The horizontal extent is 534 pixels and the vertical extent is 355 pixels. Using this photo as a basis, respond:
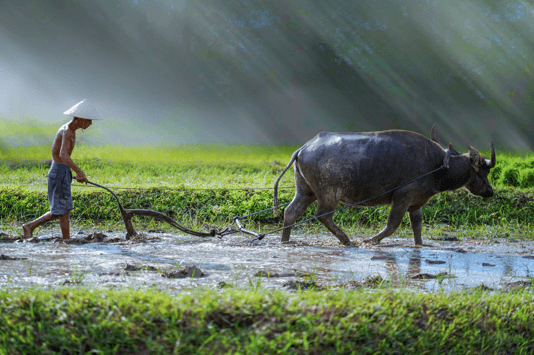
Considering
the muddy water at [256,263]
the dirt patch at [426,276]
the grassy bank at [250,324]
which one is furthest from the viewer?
the dirt patch at [426,276]

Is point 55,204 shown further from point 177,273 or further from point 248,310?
point 248,310

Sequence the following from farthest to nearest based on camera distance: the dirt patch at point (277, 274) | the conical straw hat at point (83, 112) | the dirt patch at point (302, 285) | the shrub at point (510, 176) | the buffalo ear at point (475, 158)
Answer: the shrub at point (510, 176) → the buffalo ear at point (475, 158) → the conical straw hat at point (83, 112) → the dirt patch at point (277, 274) → the dirt patch at point (302, 285)

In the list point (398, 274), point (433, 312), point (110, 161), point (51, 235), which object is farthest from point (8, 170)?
point (433, 312)

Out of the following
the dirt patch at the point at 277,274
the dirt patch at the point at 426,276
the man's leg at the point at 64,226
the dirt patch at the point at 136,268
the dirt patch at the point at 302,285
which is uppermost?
the man's leg at the point at 64,226

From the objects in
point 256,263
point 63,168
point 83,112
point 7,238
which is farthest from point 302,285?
point 7,238

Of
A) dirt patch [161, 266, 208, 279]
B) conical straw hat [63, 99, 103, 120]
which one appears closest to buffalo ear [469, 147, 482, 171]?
dirt patch [161, 266, 208, 279]

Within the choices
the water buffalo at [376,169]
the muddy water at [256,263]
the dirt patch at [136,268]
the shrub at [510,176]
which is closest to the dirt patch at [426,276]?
the muddy water at [256,263]

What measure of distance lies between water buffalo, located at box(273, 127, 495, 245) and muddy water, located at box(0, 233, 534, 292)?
407 millimetres

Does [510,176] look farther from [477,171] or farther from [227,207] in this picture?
[227,207]

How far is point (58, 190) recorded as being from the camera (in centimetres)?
466

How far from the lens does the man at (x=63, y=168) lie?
454 cm

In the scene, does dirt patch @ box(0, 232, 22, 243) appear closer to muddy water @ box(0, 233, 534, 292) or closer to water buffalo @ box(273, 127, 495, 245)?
muddy water @ box(0, 233, 534, 292)

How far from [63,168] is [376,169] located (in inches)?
113

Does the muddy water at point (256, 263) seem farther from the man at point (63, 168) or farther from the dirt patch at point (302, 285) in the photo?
the man at point (63, 168)
